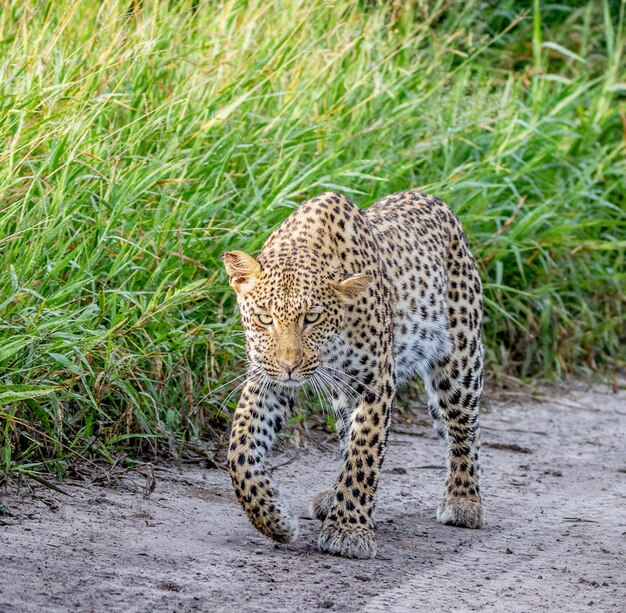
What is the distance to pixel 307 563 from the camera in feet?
16.2

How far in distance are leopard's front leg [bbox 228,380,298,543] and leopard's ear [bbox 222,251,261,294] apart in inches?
14.7

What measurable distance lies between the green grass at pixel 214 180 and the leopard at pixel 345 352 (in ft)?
2.41

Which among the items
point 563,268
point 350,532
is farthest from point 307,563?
point 563,268

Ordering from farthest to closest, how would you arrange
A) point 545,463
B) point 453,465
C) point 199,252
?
point 545,463
point 199,252
point 453,465

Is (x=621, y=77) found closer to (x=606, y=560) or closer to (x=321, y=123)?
(x=321, y=123)

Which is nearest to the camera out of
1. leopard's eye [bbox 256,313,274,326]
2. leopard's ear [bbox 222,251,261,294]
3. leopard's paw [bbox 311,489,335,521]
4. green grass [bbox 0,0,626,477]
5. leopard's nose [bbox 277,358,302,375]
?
leopard's nose [bbox 277,358,302,375]

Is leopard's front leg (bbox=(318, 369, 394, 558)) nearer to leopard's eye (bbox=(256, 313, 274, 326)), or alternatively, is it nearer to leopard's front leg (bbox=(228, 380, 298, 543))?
leopard's front leg (bbox=(228, 380, 298, 543))

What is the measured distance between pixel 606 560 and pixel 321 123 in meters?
3.36

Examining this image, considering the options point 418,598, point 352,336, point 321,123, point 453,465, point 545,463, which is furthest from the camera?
point 321,123

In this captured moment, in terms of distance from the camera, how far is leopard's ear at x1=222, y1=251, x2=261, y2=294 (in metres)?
5.22

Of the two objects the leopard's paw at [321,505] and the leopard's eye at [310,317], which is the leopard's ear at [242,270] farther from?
the leopard's paw at [321,505]

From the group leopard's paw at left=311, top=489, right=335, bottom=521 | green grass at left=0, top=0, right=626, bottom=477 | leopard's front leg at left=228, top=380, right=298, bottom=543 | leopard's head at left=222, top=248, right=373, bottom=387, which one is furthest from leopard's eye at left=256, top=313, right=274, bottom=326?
leopard's paw at left=311, top=489, right=335, bottom=521

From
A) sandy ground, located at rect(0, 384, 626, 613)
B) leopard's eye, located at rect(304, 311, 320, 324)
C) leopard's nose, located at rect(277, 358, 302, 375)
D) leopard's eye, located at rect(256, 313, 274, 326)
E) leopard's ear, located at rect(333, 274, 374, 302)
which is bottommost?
sandy ground, located at rect(0, 384, 626, 613)

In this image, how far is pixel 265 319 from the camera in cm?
512
